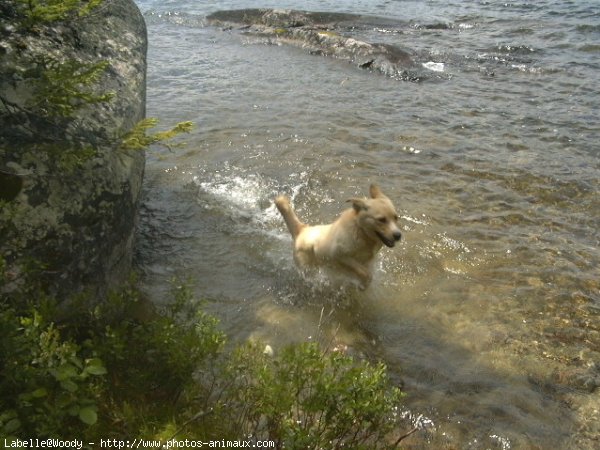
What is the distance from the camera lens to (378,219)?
5.21 metres

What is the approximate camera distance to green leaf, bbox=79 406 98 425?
243 cm

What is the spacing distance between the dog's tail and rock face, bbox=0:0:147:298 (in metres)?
1.78

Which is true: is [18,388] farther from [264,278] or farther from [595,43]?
[595,43]

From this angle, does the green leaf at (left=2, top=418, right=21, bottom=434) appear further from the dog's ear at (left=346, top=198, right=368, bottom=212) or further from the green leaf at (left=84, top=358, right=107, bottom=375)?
the dog's ear at (left=346, top=198, right=368, bottom=212)

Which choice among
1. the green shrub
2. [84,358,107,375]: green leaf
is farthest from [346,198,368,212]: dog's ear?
[84,358,107,375]: green leaf

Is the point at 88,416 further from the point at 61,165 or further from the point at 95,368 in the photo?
the point at 61,165

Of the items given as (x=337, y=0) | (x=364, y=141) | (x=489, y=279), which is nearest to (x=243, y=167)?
(x=364, y=141)

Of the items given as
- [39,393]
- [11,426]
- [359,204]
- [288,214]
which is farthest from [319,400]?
[288,214]

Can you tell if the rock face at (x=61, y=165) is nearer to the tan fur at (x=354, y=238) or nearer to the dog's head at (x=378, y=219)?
the tan fur at (x=354, y=238)

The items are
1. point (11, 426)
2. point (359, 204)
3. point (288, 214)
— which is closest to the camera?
point (11, 426)

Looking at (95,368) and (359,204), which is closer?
(95,368)

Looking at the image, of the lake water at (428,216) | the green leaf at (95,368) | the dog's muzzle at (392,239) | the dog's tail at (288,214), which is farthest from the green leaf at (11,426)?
the dog's tail at (288,214)

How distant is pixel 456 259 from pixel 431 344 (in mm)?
1575

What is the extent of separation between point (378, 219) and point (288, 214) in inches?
52.2
